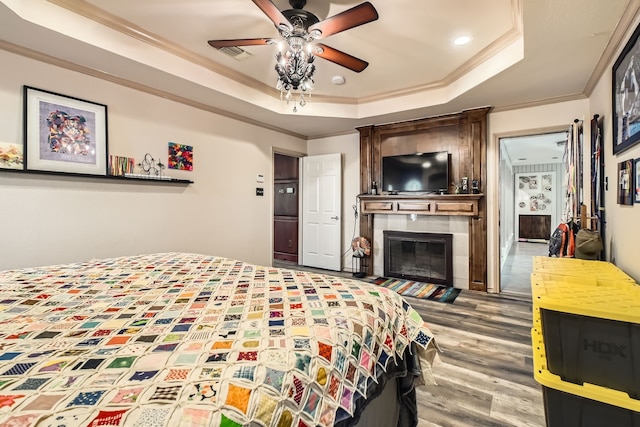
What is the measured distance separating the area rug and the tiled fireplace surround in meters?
0.25

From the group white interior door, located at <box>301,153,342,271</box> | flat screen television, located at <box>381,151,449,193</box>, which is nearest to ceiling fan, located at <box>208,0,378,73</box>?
flat screen television, located at <box>381,151,449,193</box>

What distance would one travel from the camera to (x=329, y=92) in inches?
157

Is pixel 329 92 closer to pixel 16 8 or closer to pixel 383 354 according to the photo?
pixel 16 8

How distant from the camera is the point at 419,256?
454 cm

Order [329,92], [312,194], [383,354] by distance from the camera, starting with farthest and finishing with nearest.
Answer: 1. [312,194]
2. [329,92]
3. [383,354]

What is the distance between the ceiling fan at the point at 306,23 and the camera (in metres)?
1.91

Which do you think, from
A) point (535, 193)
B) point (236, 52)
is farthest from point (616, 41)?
point (535, 193)

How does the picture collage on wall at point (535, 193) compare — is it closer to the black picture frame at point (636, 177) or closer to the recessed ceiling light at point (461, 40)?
the recessed ceiling light at point (461, 40)

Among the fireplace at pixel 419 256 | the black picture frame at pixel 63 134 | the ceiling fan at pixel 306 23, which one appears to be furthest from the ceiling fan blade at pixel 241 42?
the fireplace at pixel 419 256

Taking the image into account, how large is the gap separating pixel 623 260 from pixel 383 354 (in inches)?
81.3

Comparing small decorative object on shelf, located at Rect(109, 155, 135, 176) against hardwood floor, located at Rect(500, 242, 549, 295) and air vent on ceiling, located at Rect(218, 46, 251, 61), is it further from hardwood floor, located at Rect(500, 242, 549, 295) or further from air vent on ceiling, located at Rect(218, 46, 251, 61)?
hardwood floor, located at Rect(500, 242, 549, 295)

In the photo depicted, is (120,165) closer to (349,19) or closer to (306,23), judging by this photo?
(306,23)

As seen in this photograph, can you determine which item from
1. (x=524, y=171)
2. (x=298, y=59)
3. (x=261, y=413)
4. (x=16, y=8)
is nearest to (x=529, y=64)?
(x=298, y=59)

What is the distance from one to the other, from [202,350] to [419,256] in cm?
415
